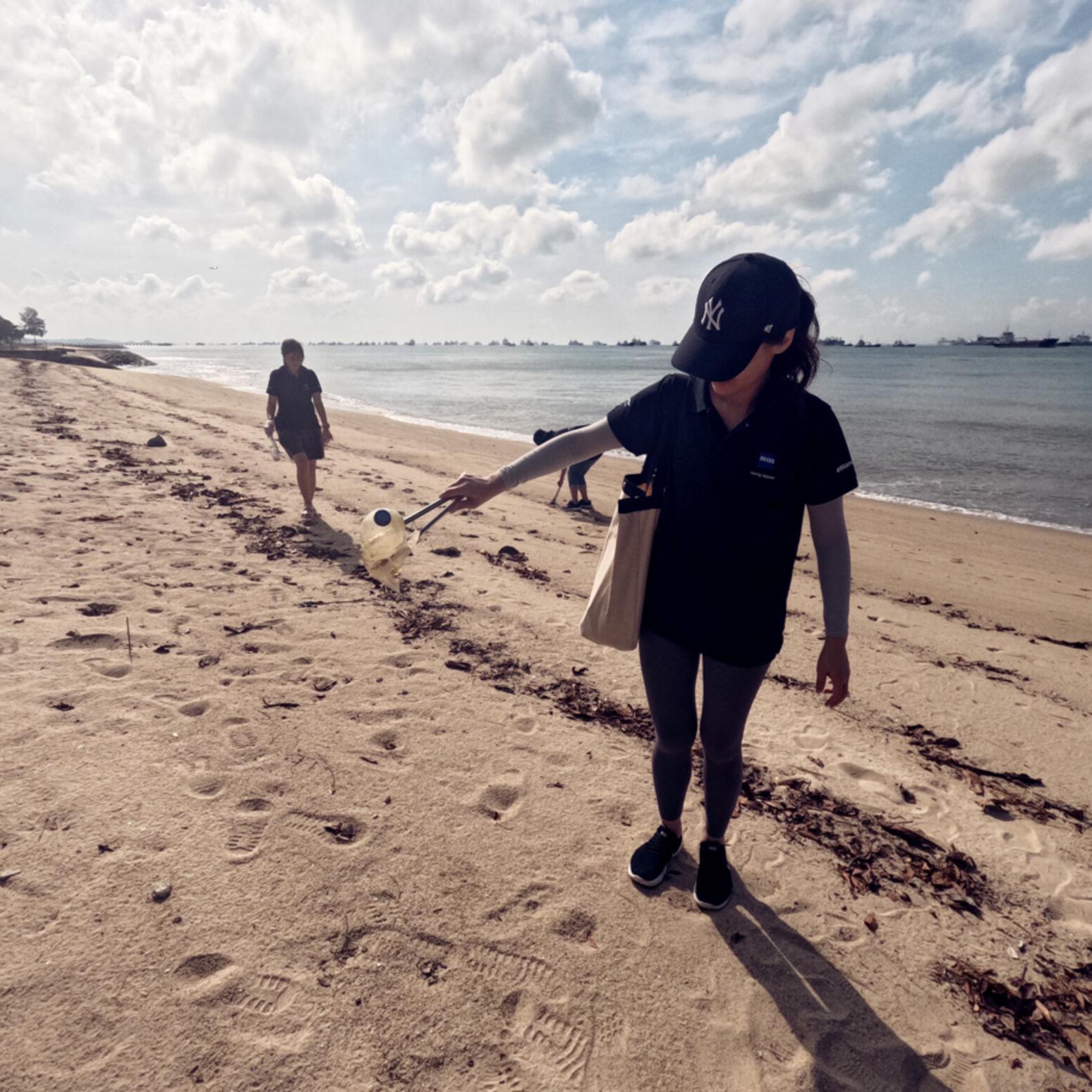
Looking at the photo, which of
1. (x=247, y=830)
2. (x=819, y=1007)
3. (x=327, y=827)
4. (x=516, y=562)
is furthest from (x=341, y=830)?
(x=516, y=562)

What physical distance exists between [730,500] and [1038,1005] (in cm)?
215

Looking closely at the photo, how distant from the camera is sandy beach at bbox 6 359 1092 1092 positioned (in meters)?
2.04

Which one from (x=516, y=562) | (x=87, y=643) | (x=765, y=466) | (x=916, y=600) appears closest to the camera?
(x=765, y=466)

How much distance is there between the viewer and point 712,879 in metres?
2.63

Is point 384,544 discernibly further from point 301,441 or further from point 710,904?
point 301,441

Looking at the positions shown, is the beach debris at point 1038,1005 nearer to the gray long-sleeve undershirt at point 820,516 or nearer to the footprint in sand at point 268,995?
the gray long-sleeve undershirt at point 820,516

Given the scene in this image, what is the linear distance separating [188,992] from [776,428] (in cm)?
266

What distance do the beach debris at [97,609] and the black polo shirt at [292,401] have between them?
327cm

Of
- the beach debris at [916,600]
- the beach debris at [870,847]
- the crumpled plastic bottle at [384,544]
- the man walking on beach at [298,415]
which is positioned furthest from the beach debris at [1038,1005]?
the man walking on beach at [298,415]

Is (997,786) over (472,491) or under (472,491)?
under

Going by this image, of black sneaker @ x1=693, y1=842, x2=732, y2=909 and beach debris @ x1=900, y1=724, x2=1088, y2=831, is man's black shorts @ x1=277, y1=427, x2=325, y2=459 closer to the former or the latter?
black sneaker @ x1=693, y1=842, x2=732, y2=909

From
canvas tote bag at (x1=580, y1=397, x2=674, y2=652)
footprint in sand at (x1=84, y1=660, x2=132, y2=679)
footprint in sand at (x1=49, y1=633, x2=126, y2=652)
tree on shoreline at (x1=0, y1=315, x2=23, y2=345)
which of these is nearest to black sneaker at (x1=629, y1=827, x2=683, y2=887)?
canvas tote bag at (x1=580, y1=397, x2=674, y2=652)

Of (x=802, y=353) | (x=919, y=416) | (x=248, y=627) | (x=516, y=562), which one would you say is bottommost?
(x=919, y=416)

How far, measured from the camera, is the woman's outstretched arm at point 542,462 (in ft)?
7.88
